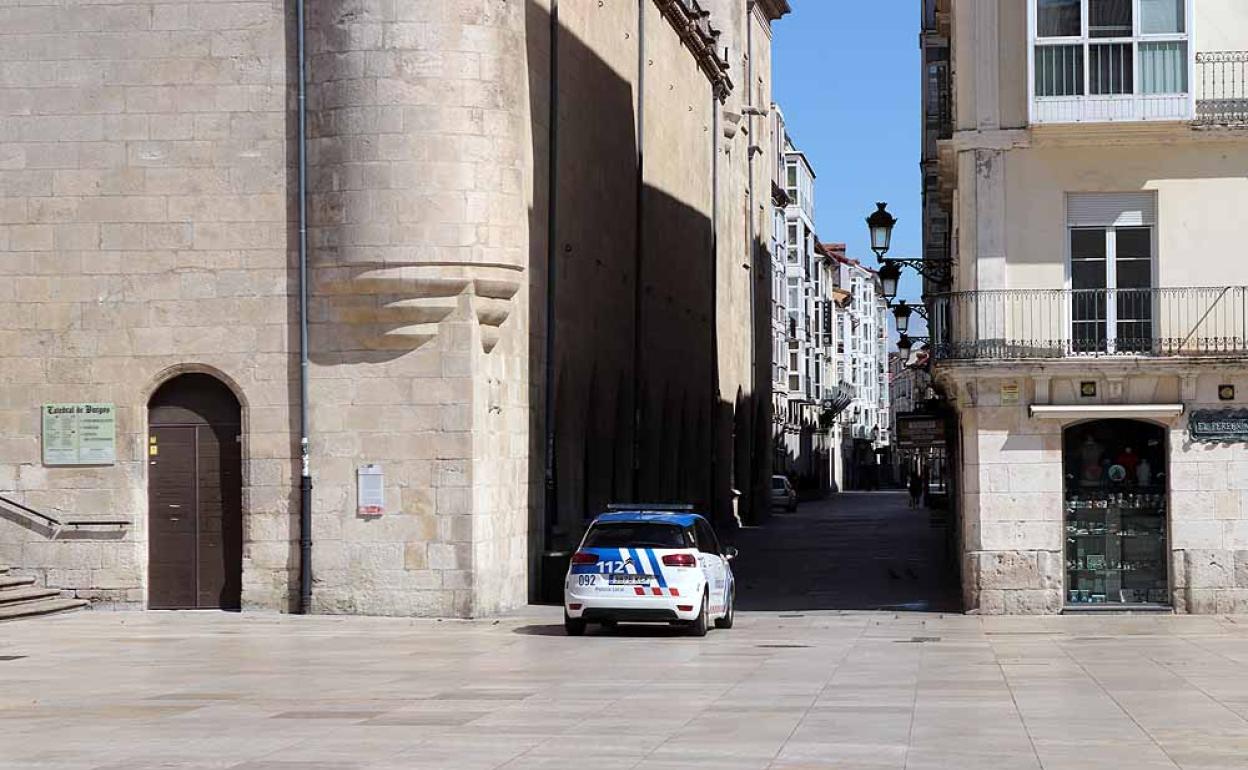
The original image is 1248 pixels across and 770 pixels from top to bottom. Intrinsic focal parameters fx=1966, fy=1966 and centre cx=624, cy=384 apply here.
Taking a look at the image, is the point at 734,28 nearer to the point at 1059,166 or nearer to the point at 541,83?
the point at 541,83

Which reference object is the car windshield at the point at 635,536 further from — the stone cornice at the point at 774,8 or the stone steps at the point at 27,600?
the stone cornice at the point at 774,8

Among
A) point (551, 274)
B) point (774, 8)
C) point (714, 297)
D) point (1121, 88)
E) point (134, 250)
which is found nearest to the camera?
point (1121, 88)

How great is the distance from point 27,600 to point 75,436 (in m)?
2.50

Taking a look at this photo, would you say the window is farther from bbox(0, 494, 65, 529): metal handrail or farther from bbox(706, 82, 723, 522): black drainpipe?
bbox(706, 82, 723, 522): black drainpipe

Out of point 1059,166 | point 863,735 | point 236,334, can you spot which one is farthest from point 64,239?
point 863,735

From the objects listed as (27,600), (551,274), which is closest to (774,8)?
(551,274)

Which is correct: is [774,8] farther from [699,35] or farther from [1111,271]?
[1111,271]

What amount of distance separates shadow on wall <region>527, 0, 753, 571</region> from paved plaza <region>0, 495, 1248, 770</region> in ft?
24.6

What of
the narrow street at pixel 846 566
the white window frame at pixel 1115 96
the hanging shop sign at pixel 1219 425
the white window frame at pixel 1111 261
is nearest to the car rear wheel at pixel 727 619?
the narrow street at pixel 846 566

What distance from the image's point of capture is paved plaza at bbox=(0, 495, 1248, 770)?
45.4ft

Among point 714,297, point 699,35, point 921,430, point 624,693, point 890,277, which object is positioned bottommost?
point 624,693

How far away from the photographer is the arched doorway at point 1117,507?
91.1ft

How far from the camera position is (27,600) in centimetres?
2809

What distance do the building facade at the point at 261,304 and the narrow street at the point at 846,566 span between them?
5769 millimetres
